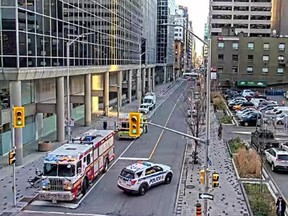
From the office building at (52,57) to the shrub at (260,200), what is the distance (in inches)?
634

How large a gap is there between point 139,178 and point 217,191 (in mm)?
4651

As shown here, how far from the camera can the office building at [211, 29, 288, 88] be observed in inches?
4186

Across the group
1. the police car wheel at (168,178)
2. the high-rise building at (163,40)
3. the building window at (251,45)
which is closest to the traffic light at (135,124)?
the police car wheel at (168,178)

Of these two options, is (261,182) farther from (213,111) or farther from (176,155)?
(213,111)

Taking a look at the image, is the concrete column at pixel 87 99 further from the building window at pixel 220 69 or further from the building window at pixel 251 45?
the building window at pixel 251 45

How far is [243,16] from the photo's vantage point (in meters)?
126

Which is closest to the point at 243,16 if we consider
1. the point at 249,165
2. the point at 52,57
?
the point at 52,57

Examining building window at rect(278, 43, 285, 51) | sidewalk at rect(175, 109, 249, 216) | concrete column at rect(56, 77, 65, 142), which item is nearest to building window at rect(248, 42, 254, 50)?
building window at rect(278, 43, 285, 51)

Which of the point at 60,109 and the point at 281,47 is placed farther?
the point at 281,47

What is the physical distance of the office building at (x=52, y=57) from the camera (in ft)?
99.6

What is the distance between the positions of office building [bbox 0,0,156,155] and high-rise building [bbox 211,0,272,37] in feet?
193

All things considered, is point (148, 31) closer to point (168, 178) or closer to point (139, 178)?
point (168, 178)

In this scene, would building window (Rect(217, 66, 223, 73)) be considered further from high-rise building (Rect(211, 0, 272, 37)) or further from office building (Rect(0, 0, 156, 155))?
office building (Rect(0, 0, 156, 155))

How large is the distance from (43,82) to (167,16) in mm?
111552
